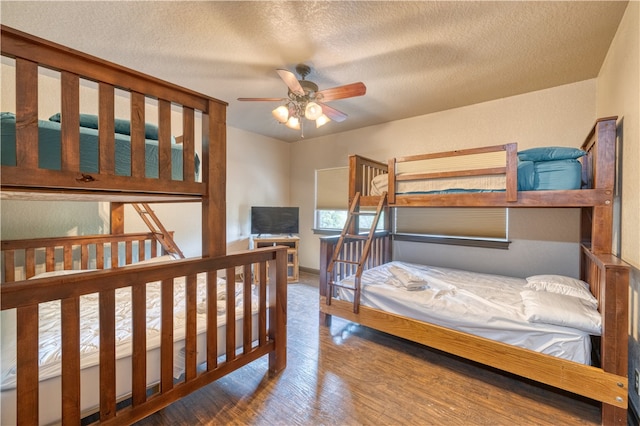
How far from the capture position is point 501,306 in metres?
1.96

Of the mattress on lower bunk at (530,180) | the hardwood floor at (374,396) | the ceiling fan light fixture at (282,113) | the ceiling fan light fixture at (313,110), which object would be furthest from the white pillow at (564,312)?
the ceiling fan light fixture at (282,113)

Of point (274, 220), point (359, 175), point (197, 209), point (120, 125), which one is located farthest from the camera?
point (274, 220)

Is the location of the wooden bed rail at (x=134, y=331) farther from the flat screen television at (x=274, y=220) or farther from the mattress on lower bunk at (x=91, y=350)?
the flat screen television at (x=274, y=220)

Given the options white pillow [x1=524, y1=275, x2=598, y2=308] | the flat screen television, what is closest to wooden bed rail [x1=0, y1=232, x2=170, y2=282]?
the flat screen television

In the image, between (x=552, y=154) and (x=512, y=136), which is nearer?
(x=552, y=154)

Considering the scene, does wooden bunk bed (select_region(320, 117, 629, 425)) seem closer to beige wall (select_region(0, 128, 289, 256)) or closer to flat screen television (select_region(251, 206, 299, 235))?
flat screen television (select_region(251, 206, 299, 235))

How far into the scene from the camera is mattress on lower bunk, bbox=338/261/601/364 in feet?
5.32

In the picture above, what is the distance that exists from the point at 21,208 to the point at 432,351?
4.19 metres

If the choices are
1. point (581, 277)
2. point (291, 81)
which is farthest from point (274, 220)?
point (581, 277)

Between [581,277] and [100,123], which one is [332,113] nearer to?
[100,123]

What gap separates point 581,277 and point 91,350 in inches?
159

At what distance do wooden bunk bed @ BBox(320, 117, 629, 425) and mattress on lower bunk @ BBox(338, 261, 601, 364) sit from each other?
63mm

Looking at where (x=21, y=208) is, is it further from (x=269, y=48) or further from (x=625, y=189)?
(x=625, y=189)

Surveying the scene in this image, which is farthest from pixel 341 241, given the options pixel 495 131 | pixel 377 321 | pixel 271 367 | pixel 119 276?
pixel 495 131
